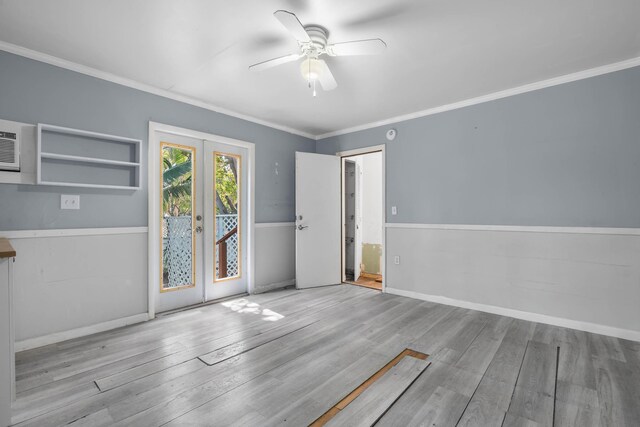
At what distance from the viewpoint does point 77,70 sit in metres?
2.77

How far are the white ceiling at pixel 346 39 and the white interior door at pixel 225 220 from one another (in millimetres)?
838

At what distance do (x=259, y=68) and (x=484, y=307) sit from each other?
3443mm

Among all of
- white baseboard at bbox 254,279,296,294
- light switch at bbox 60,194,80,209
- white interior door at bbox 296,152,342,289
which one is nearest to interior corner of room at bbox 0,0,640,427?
light switch at bbox 60,194,80,209

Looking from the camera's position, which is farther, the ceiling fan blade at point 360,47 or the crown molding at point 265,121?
the crown molding at point 265,121

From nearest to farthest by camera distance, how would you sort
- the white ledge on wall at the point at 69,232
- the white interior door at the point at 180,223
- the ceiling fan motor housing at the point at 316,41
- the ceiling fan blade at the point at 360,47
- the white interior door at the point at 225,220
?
the ceiling fan blade at the point at 360,47 → the ceiling fan motor housing at the point at 316,41 → the white ledge on wall at the point at 69,232 → the white interior door at the point at 180,223 → the white interior door at the point at 225,220

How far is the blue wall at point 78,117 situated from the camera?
247cm

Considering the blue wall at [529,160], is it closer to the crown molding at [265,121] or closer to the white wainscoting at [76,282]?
the crown molding at [265,121]

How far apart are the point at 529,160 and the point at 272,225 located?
3.29 meters

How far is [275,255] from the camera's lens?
454cm

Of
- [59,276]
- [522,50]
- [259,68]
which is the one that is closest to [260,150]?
[259,68]

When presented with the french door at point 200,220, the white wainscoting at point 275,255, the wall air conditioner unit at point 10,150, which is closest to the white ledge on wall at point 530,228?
the white wainscoting at point 275,255

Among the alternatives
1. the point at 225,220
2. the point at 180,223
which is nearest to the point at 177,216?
the point at 180,223

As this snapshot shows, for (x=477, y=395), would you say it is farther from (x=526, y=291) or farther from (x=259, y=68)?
(x=259, y=68)

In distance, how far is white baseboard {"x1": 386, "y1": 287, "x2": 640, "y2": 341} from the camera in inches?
108
